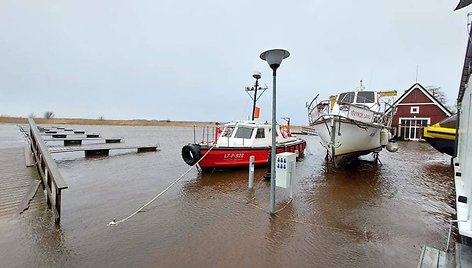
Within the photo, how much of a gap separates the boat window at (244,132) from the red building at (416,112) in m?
19.6

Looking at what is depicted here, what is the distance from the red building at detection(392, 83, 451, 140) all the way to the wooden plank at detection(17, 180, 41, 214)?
26.2 meters

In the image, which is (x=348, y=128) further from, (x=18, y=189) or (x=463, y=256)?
(x=18, y=189)

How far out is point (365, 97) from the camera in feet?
38.4

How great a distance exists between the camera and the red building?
23125 mm

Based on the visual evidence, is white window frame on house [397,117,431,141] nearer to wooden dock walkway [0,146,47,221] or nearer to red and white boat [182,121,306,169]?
red and white boat [182,121,306,169]

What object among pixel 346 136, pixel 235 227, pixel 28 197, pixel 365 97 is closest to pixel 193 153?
pixel 28 197

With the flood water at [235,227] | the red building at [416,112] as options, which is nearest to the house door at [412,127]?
the red building at [416,112]

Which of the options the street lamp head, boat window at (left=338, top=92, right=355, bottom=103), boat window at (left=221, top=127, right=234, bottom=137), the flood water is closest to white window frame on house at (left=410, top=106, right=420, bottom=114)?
boat window at (left=338, top=92, right=355, bottom=103)

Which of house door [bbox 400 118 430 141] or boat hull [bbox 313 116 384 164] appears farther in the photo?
house door [bbox 400 118 430 141]

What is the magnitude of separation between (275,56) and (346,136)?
5.36 meters

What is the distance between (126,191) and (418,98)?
2740 cm

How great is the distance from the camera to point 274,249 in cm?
350

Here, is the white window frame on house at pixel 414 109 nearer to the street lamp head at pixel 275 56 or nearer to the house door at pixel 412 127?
the house door at pixel 412 127

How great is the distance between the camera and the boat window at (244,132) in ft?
31.8
